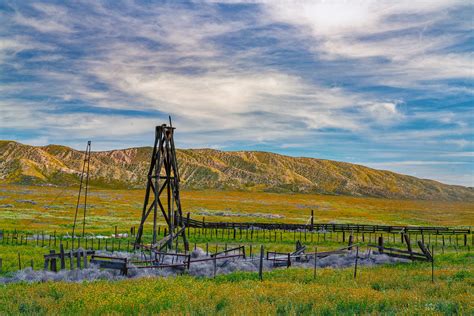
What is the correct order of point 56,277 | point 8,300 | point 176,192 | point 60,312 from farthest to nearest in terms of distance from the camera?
point 176,192 < point 56,277 < point 8,300 < point 60,312

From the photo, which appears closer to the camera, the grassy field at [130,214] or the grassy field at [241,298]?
the grassy field at [241,298]

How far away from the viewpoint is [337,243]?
44438 mm

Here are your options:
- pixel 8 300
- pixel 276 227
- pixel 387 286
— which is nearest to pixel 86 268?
pixel 8 300

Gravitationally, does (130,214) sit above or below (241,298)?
below

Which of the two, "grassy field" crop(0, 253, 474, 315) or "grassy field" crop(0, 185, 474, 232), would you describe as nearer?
"grassy field" crop(0, 253, 474, 315)

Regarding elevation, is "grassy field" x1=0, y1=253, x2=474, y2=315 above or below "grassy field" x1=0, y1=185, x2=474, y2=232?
above

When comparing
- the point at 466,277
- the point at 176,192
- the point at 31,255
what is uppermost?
the point at 176,192

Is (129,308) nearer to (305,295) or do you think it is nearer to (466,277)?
(305,295)

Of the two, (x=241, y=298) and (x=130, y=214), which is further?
(x=130, y=214)

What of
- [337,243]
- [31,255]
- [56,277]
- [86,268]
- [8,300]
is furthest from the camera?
[337,243]

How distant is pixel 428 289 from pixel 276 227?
38.4 metres

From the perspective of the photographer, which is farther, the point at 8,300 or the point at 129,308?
the point at 8,300

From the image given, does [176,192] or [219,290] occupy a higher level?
[176,192]

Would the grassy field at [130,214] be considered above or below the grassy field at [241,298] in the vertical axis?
below
